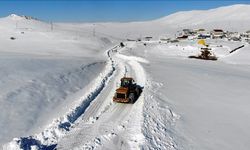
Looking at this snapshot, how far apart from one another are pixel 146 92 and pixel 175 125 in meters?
7.20

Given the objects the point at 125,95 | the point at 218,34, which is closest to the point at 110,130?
the point at 125,95

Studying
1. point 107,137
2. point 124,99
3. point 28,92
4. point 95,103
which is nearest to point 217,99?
point 124,99

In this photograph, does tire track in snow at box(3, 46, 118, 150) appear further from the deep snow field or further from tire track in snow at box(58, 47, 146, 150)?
tire track in snow at box(58, 47, 146, 150)

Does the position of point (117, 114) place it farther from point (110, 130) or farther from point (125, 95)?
point (110, 130)

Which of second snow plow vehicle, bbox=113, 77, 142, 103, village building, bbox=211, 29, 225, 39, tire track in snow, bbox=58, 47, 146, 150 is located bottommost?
village building, bbox=211, 29, 225, 39

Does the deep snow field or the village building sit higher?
the deep snow field

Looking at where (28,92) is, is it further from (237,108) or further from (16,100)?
(237,108)

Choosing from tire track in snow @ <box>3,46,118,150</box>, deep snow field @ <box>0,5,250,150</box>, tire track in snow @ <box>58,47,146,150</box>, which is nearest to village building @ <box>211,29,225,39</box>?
deep snow field @ <box>0,5,250,150</box>

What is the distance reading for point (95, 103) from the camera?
74.1 feet

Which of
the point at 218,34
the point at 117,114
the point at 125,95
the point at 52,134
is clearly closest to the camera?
the point at 52,134

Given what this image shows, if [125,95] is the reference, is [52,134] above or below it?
below

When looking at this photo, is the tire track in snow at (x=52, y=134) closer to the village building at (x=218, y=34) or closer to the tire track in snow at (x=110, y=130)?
the tire track in snow at (x=110, y=130)

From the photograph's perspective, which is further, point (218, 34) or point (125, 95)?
point (218, 34)

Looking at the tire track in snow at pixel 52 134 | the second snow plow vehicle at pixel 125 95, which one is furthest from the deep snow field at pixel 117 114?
the second snow plow vehicle at pixel 125 95
